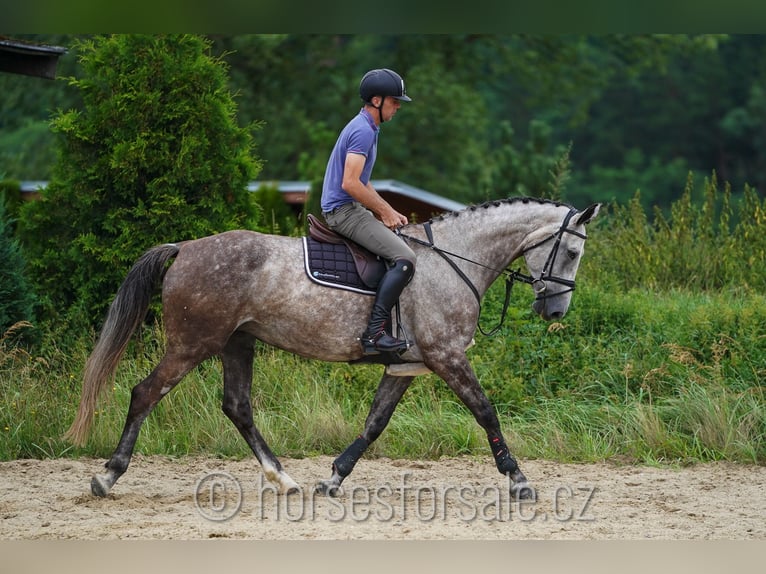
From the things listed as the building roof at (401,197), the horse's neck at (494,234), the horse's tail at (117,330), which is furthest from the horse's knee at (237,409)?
the building roof at (401,197)

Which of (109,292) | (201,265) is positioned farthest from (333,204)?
(109,292)

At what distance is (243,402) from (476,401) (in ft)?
5.58

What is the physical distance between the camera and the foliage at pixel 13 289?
9.98 m

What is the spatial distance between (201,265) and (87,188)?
3.77 metres

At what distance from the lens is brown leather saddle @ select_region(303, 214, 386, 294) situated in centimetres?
719

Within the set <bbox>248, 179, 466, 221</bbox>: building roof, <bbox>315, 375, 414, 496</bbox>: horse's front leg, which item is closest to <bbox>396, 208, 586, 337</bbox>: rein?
<bbox>315, 375, 414, 496</bbox>: horse's front leg

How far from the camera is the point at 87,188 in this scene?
10484mm

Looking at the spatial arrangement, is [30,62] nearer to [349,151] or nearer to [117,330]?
[117,330]

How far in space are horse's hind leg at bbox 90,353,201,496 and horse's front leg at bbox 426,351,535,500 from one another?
1.73 meters

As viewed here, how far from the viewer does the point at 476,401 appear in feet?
23.7

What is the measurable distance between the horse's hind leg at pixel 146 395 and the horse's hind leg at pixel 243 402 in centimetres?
43

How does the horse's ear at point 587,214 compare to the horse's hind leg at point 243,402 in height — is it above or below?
above

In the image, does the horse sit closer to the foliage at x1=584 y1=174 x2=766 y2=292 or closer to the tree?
the tree

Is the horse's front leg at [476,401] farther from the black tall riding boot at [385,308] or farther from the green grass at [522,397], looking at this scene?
the green grass at [522,397]
